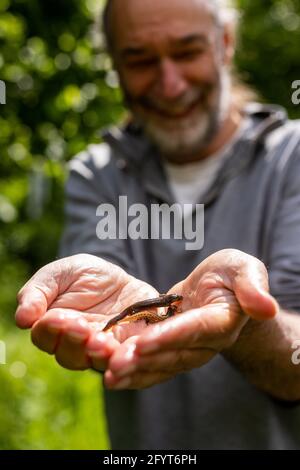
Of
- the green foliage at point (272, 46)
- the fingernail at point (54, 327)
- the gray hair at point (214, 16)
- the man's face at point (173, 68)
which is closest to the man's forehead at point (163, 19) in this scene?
the man's face at point (173, 68)

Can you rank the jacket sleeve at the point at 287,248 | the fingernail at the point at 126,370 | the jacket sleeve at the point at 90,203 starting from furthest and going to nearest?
1. the jacket sleeve at the point at 90,203
2. the jacket sleeve at the point at 287,248
3. the fingernail at the point at 126,370

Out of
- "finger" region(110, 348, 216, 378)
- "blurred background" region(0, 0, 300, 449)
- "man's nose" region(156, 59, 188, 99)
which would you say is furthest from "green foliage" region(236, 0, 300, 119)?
"finger" region(110, 348, 216, 378)

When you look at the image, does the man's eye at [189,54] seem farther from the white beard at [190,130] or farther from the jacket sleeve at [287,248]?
the jacket sleeve at [287,248]

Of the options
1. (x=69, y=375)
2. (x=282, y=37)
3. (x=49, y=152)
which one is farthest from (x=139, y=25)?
(x=282, y=37)

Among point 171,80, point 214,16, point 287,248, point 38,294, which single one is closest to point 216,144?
point 171,80

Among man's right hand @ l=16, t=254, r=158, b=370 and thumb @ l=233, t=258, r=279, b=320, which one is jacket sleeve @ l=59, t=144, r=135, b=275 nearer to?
man's right hand @ l=16, t=254, r=158, b=370

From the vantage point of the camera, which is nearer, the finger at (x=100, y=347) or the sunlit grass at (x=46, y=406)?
the finger at (x=100, y=347)

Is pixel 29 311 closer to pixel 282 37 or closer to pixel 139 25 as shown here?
pixel 139 25
